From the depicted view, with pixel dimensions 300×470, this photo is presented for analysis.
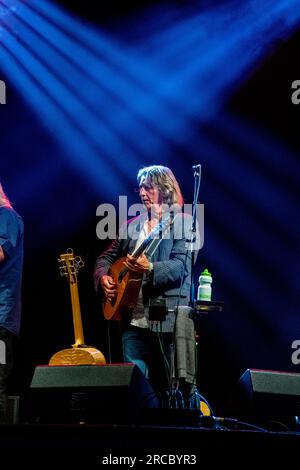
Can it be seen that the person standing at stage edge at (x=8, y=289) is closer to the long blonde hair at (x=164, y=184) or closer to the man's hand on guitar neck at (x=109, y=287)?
the man's hand on guitar neck at (x=109, y=287)

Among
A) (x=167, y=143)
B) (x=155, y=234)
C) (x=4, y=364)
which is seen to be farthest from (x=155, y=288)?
(x=167, y=143)

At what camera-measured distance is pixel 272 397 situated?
365 centimetres

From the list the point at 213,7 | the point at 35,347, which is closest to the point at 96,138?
the point at 213,7

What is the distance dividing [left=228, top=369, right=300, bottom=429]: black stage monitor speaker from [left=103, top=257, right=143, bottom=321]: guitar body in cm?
102

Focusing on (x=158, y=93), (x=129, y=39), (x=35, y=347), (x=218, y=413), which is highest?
(x=129, y=39)

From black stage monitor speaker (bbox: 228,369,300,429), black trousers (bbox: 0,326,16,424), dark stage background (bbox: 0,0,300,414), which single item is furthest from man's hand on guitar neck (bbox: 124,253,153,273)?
dark stage background (bbox: 0,0,300,414)

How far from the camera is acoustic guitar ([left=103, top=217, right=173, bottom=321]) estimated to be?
4.41 metres

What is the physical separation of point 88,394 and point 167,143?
3091 millimetres

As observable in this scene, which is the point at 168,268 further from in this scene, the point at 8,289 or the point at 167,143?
the point at 167,143

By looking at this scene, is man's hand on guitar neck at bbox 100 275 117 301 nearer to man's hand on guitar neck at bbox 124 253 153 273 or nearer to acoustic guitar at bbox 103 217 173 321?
acoustic guitar at bbox 103 217 173 321
